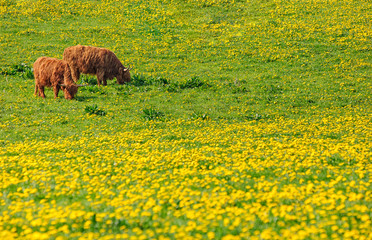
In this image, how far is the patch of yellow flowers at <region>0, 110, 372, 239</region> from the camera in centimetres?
507

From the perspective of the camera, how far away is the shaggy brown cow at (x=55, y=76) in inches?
703

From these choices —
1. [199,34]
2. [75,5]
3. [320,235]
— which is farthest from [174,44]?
[320,235]

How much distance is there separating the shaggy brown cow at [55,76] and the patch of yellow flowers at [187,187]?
20.8 feet

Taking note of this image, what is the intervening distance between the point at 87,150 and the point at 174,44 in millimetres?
22175

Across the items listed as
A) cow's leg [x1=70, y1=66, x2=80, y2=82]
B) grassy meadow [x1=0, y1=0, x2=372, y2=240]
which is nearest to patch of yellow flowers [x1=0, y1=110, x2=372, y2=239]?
grassy meadow [x1=0, y1=0, x2=372, y2=240]

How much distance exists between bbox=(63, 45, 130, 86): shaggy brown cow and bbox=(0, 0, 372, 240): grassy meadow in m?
1.20

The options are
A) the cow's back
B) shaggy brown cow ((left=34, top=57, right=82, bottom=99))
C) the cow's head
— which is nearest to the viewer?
shaggy brown cow ((left=34, top=57, right=82, bottom=99))

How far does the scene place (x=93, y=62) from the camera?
20.9m

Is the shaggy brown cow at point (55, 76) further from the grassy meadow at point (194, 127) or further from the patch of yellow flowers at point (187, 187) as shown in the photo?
the patch of yellow flowers at point (187, 187)

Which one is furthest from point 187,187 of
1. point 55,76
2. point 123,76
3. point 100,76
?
point 123,76

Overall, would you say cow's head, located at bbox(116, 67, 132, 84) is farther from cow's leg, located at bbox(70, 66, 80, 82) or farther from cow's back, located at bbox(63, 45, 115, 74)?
cow's leg, located at bbox(70, 66, 80, 82)

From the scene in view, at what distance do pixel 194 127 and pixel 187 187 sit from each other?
300 inches

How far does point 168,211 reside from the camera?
18.9 feet

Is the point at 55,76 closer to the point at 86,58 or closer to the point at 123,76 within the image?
the point at 86,58
